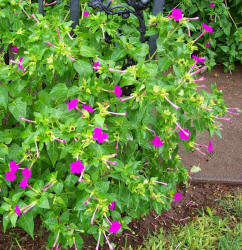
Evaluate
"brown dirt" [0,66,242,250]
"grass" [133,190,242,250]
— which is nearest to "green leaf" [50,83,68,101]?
"brown dirt" [0,66,242,250]

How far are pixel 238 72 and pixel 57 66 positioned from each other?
369 centimetres

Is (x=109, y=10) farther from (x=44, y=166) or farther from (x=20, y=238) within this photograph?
(x=20, y=238)

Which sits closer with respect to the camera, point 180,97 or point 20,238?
point 180,97

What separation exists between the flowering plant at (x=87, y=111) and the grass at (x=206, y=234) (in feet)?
1.85

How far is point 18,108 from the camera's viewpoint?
5.41ft

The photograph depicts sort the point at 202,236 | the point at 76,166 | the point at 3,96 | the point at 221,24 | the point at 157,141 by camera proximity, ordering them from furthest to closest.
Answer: the point at 221,24 < the point at 202,236 < the point at 157,141 < the point at 3,96 < the point at 76,166

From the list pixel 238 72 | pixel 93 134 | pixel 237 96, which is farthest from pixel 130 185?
pixel 238 72

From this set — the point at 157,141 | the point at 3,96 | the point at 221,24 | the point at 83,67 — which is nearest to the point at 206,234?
the point at 157,141

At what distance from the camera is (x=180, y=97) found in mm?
1653

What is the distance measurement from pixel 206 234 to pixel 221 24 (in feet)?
8.93

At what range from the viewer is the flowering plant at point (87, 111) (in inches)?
58.2

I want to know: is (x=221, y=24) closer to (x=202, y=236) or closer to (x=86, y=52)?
(x=202, y=236)

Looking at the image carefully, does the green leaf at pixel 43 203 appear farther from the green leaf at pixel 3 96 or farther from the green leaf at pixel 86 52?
the green leaf at pixel 86 52

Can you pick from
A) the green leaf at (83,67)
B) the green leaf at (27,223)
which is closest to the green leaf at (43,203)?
the green leaf at (27,223)
